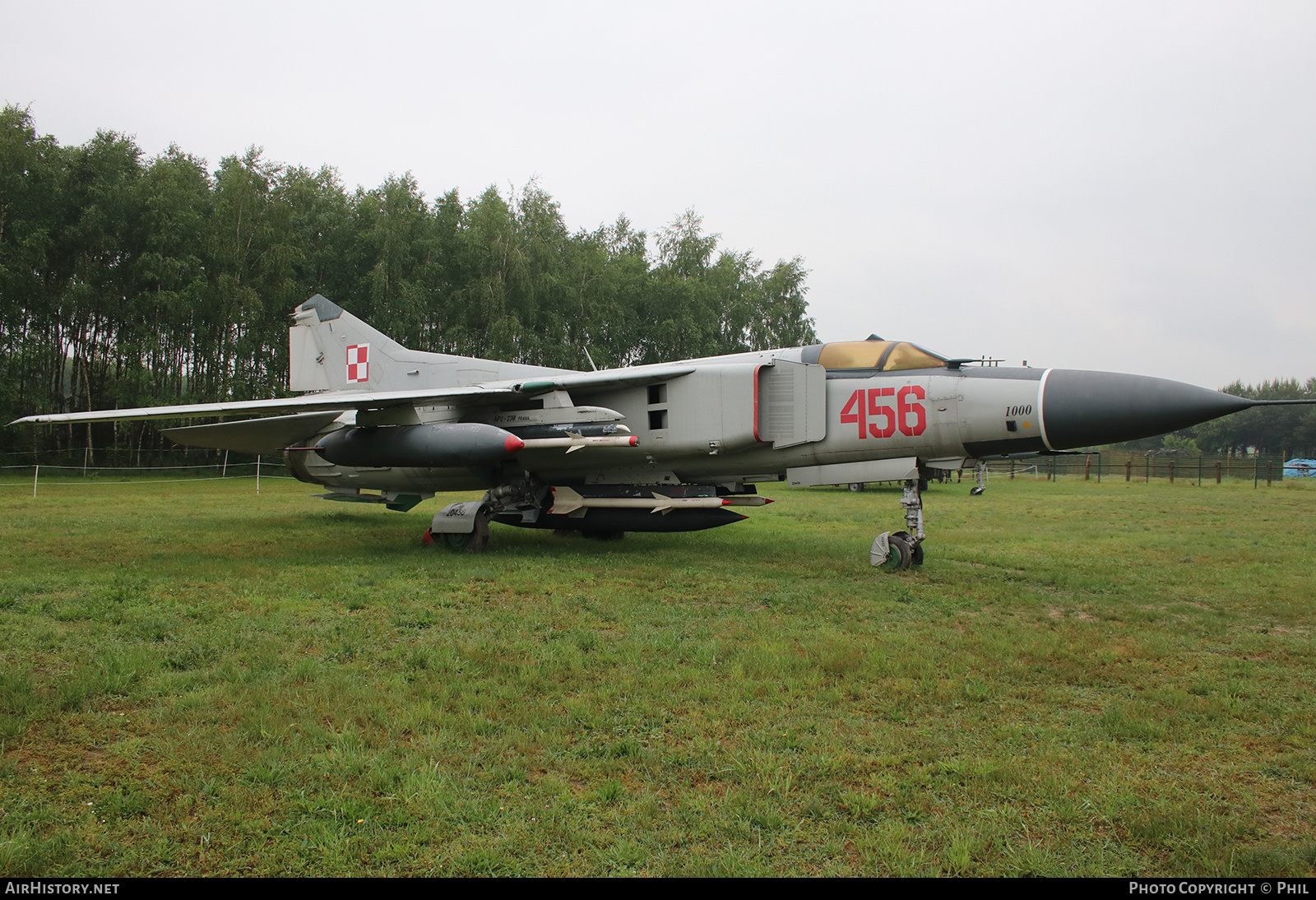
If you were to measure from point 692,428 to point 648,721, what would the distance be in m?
5.83

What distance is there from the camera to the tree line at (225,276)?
89.6 feet

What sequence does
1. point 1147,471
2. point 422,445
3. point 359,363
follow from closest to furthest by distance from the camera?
point 422,445
point 359,363
point 1147,471

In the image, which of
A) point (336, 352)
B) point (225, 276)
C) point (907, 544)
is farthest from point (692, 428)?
point (225, 276)

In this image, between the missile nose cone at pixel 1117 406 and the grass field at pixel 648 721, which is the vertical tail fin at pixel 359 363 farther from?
the missile nose cone at pixel 1117 406

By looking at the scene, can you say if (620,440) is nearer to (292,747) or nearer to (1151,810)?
(292,747)

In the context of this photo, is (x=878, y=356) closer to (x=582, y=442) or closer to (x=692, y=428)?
(x=692, y=428)

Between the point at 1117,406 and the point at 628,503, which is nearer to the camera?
the point at 1117,406

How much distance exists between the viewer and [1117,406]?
714cm

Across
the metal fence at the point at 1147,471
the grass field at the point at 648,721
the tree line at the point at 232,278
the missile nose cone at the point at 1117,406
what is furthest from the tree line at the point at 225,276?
the missile nose cone at the point at 1117,406

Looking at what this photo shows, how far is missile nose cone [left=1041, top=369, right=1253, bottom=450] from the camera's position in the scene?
6852 mm

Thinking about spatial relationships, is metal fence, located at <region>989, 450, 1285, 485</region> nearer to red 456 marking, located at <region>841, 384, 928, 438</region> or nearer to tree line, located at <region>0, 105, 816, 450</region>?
tree line, located at <region>0, 105, 816, 450</region>

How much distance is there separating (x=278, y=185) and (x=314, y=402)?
3108 centimetres

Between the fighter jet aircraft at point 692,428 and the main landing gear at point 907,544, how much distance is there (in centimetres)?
2
